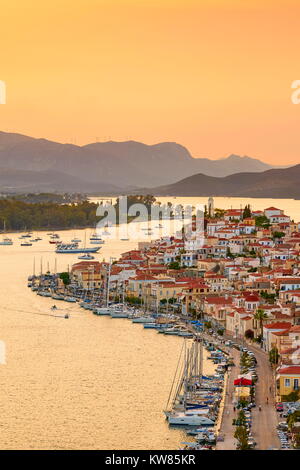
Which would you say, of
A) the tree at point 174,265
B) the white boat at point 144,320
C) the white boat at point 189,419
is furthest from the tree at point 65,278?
the white boat at point 189,419

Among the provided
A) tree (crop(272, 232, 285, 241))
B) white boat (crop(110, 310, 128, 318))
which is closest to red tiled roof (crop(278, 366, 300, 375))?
white boat (crop(110, 310, 128, 318))

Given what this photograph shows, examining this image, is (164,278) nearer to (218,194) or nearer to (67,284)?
(67,284)

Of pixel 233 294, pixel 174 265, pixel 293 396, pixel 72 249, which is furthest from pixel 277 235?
pixel 293 396

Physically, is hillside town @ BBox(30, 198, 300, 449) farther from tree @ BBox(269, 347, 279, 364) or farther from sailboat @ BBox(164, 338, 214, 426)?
sailboat @ BBox(164, 338, 214, 426)

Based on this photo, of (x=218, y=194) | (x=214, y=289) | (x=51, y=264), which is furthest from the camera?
(x=218, y=194)

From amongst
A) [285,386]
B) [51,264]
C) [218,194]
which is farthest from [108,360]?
[218,194]

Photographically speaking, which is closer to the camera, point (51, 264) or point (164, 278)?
point (164, 278)

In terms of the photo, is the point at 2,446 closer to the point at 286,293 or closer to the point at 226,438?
the point at 226,438

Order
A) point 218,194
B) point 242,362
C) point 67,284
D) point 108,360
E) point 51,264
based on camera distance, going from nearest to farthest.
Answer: point 242,362 < point 108,360 < point 67,284 < point 51,264 < point 218,194
